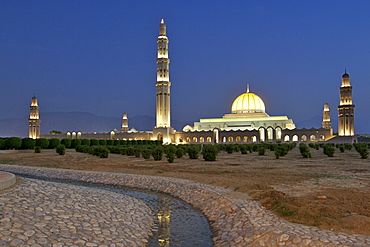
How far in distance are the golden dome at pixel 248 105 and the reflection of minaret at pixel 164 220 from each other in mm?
62334

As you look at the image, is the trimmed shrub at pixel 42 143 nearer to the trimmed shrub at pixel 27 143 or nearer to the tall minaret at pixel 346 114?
the trimmed shrub at pixel 27 143

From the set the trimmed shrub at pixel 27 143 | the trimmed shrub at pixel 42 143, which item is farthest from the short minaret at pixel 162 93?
the trimmed shrub at pixel 27 143

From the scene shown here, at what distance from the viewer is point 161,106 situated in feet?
203

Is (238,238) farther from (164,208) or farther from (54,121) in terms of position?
(54,121)

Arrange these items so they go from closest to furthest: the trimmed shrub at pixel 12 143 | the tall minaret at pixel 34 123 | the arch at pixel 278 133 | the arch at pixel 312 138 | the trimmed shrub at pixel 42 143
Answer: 1. the trimmed shrub at pixel 12 143
2. the trimmed shrub at pixel 42 143
3. the arch at pixel 312 138
4. the arch at pixel 278 133
5. the tall minaret at pixel 34 123

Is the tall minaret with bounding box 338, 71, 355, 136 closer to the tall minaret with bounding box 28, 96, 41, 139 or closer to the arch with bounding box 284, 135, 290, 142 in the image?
the arch with bounding box 284, 135, 290, 142

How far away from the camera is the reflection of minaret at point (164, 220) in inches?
224

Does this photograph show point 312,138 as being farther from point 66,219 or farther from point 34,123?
point 34,123

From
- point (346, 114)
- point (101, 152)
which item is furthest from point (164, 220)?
point (346, 114)

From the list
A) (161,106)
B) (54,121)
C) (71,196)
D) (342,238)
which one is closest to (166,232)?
(71,196)

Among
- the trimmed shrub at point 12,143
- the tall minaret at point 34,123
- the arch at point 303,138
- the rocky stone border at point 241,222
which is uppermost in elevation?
the tall minaret at point 34,123

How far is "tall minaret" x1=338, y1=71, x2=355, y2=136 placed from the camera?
62.2 metres

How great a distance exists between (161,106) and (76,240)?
5742cm

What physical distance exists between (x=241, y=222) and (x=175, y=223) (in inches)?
57.4
